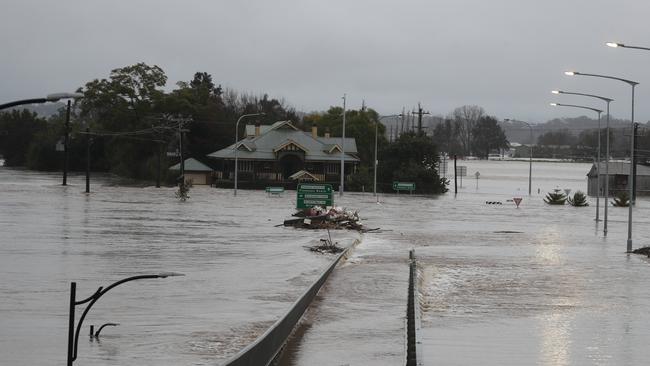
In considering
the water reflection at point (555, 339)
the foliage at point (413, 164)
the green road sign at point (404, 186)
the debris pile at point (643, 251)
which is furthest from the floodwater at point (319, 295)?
the foliage at point (413, 164)

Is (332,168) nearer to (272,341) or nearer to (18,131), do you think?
(18,131)

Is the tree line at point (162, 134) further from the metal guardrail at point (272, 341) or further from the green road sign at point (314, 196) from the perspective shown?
the metal guardrail at point (272, 341)

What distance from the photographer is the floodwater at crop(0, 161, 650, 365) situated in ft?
46.2

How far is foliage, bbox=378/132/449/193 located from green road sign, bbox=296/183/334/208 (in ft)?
176

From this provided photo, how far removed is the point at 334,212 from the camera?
149ft

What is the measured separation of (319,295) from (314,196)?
2809 centimetres

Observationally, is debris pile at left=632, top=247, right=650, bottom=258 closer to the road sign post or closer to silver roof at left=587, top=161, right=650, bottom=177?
the road sign post

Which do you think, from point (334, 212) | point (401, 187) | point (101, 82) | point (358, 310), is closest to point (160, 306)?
point (358, 310)

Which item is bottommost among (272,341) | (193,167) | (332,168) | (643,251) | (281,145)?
(643,251)

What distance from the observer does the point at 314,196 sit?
48688mm

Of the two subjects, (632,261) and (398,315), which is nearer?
(398,315)

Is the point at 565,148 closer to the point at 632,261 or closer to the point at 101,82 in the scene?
the point at 101,82

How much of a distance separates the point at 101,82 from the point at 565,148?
115 m

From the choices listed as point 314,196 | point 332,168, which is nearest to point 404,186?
point 332,168
